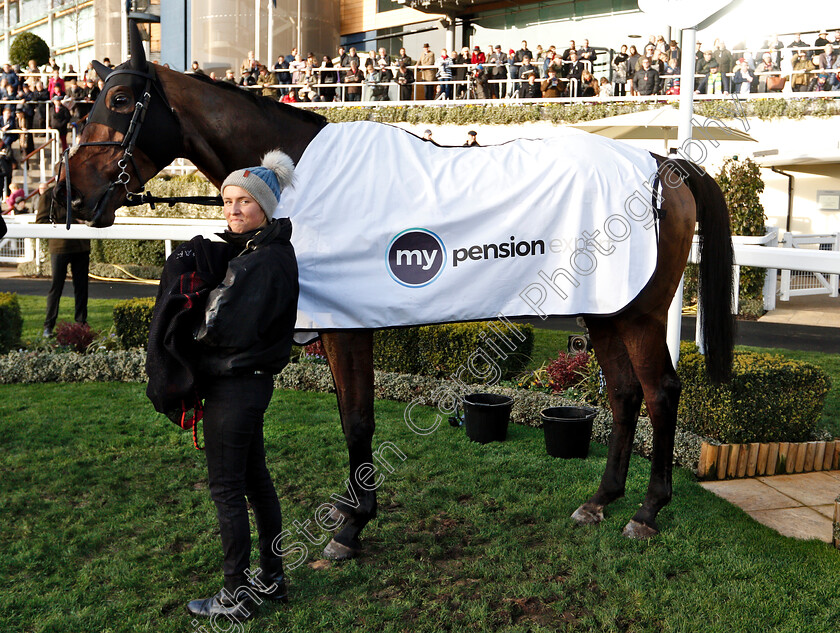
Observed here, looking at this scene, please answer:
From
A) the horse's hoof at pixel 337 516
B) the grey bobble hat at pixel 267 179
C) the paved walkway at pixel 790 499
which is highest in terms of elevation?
the grey bobble hat at pixel 267 179

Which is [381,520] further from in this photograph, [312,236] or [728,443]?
[728,443]

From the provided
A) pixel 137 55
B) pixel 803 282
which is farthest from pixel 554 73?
pixel 137 55

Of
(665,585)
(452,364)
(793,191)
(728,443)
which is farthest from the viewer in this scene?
(793,191)

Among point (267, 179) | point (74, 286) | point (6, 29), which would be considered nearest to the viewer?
point (267, 179)

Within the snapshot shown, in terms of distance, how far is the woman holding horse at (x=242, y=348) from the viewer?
8.47 ft

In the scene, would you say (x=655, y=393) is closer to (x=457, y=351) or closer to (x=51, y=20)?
(x=457, y=351)

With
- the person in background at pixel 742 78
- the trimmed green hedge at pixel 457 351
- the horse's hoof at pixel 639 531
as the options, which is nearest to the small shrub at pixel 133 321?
the trimmed green hedge at pixel 457 351

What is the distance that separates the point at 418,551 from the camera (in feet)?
11.1

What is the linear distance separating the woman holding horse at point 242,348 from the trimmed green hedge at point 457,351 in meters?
3.29

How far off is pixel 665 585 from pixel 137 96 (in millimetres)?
2907

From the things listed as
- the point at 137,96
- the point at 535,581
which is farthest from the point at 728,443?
the point at 137,96

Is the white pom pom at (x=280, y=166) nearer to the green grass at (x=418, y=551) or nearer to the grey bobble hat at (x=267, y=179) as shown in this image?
the grey bobble hat at (x=267, y=179)

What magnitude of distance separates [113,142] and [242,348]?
3.70 feet

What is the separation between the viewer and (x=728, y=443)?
4492 mm
